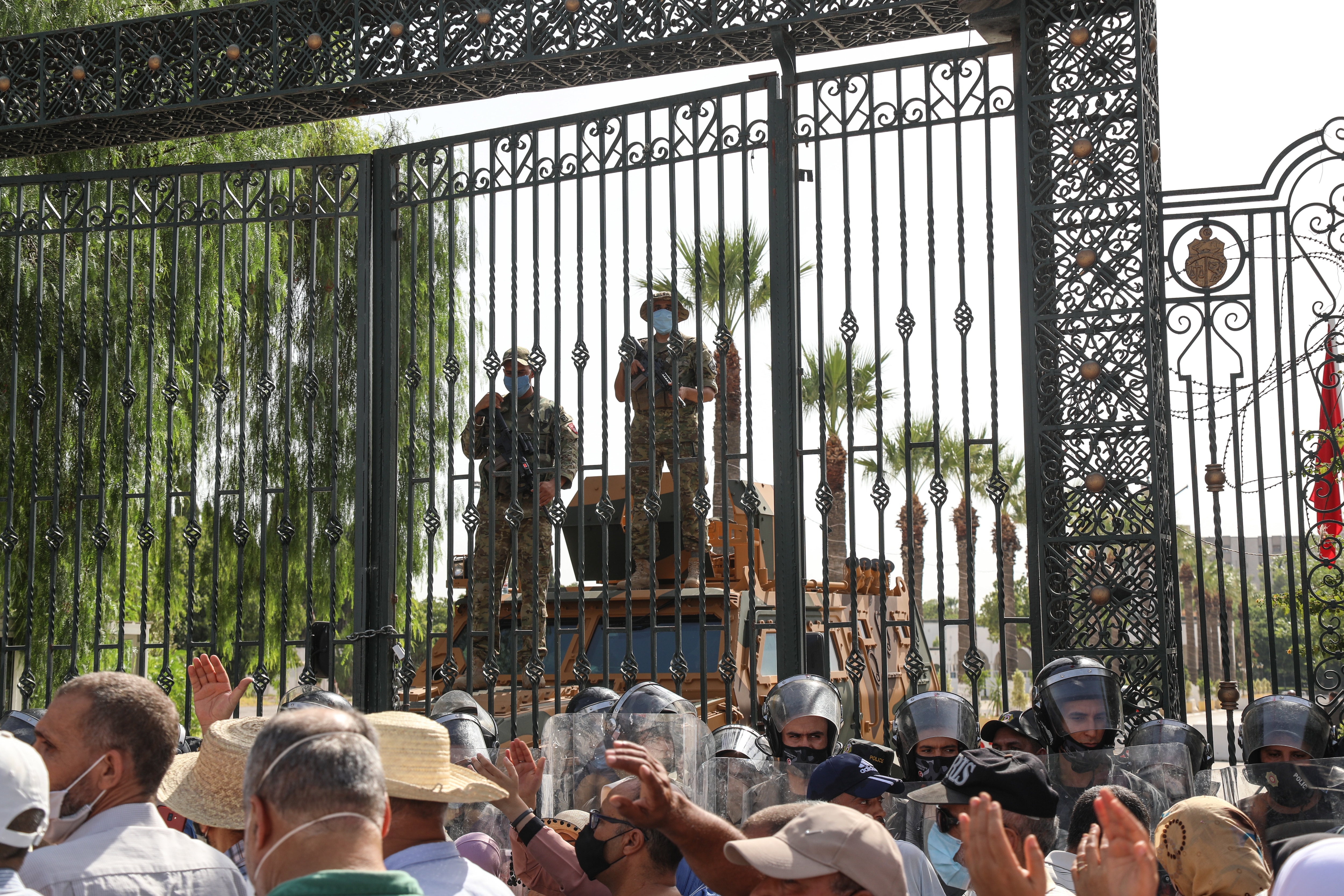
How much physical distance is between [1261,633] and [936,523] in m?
48.6

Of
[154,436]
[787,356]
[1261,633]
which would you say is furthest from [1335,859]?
[1261,633]

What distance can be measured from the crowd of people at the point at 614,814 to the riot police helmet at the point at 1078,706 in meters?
0.07

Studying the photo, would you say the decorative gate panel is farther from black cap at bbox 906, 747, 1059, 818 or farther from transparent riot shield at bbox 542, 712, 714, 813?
black cap at bbox 906, 747, 1059, 818

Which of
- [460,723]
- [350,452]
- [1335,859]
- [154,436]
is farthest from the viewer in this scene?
[350,452]

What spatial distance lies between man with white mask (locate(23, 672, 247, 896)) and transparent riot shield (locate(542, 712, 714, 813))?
228cm

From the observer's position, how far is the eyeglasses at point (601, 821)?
3.44 metres

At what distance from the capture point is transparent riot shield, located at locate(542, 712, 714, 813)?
546 cm

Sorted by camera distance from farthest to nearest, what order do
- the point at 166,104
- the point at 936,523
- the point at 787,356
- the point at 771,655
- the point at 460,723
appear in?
the point at 771,655 < the point at 166,104 < the point at 787,356 < the point at 936,523 < the point at 460,723

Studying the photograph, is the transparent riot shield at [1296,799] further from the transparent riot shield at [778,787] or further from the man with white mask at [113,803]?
the man with white mask at [113,803]

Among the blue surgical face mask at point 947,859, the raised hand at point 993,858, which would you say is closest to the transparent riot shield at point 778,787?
the blue surgical face mask at point 947,859

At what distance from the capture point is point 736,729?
6359mm

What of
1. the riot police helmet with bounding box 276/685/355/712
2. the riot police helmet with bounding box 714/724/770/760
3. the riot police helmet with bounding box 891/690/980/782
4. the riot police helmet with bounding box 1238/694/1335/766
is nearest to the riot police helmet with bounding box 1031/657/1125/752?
the riot police helmet with bounding box 891/690/980/782

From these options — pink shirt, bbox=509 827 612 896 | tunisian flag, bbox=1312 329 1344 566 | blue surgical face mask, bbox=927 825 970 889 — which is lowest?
blue surgical face mask, bbox=927 825 970 889

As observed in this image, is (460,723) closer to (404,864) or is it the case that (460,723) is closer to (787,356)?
(787,356)
